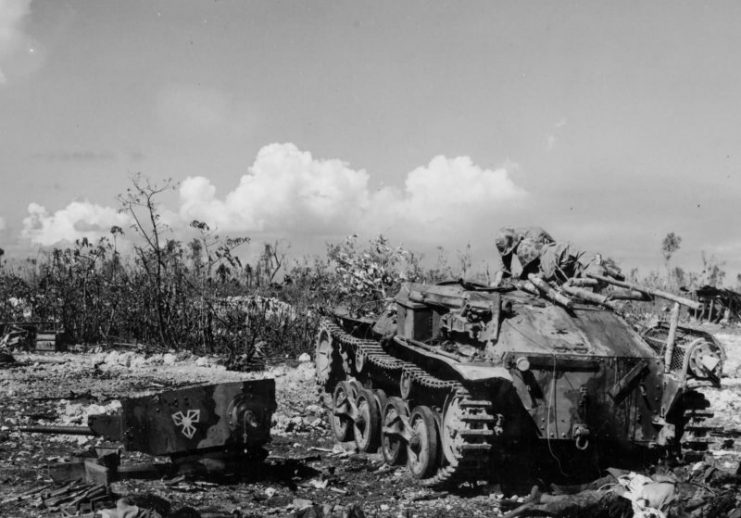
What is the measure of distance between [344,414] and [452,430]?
3083 mm

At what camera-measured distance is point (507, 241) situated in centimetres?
1026

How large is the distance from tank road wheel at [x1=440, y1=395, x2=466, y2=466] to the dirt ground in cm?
44

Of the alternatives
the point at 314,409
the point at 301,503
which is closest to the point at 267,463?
the point at 301,503

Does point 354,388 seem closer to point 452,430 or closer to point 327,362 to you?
point 327,362

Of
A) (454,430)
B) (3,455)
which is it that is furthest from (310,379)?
(454,430)

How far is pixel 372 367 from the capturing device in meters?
10.3

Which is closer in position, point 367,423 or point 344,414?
point 367,423

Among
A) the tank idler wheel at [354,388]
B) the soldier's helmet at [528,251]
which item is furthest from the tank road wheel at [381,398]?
the soldier's helmet at [528,251]

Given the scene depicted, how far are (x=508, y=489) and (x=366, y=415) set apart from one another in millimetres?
2385

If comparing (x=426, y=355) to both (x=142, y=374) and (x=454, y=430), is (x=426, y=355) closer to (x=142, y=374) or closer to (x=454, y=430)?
(x=454, y=430)

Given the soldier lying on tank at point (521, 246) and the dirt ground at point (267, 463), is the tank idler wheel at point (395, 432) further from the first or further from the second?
the soldier lying on tank at point (521, 246)

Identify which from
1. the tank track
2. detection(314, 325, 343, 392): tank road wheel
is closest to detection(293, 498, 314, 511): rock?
the tank track

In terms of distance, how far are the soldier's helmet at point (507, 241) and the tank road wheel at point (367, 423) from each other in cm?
253

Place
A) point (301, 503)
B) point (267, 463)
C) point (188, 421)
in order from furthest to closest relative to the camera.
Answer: point (267, 463) → point (188, 421) → point (301, 503)
